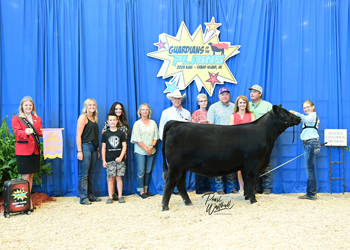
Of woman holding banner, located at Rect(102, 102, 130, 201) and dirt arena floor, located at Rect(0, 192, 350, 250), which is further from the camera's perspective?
woman holding banner, located at Rect(102, 102, 130, 201)

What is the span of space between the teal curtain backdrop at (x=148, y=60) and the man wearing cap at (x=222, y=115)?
33cm

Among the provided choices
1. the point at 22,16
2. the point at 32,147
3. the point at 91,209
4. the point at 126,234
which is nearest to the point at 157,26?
the point at 22,16

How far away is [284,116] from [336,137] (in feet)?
4.49

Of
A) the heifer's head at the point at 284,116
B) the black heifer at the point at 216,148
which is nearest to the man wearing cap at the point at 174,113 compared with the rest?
the black heifer at the point at 216,148

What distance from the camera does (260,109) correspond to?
14.1 feet

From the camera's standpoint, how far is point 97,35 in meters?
4.45

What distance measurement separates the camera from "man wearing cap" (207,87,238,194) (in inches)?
167

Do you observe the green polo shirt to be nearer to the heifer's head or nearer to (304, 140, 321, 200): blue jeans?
the heifer's head

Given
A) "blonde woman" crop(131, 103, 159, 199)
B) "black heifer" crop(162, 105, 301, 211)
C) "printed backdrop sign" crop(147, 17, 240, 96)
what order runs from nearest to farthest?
"black heifer" crop(162, 105, 301, 211) < "blonde woman" crop(131, 103, 159, 199) < "printed backdrop sign" crop(147, 17, 240, 96)

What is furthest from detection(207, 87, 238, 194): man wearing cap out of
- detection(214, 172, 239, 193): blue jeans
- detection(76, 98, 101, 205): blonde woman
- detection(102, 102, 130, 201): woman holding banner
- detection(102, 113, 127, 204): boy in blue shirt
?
detection(76, 98, 101, 205): blonde woman

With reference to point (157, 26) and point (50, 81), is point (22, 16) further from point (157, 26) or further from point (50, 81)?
point (157, 26)

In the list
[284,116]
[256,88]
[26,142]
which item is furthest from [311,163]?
[26,142]

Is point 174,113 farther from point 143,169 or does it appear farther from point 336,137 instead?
point 336,137

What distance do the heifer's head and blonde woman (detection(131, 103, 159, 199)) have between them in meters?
1.84
